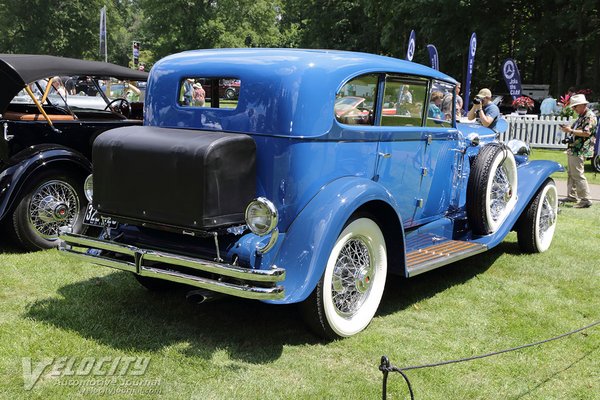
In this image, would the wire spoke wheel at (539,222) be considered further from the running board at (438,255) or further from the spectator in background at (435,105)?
the spectator in background at (435,105)

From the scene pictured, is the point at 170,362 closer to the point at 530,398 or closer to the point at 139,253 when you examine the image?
the point at 139,253

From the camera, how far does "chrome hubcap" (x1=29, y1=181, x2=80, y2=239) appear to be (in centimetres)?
552

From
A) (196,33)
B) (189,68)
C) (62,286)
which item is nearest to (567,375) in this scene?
(189,68)

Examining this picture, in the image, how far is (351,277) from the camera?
3797mm

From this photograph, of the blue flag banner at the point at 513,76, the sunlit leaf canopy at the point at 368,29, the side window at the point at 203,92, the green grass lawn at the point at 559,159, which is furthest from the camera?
the sunlit leaf canopy at the point at 368,29

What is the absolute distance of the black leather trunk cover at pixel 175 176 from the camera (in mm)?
3262

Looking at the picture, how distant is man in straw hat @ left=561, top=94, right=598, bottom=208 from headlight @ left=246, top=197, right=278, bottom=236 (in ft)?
22.0

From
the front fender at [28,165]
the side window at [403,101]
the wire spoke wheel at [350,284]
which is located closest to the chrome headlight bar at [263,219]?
the wire spoke wheel at [350,284]

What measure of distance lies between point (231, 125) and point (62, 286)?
206 centimetres

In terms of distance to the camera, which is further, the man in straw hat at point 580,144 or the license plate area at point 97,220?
the man in straw hat at point 580,144

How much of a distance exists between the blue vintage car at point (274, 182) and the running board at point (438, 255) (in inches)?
0.7

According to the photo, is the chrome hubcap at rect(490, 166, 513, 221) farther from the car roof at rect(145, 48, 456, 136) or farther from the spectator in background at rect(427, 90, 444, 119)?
the car roof at rect(145, 48, 456, 136)

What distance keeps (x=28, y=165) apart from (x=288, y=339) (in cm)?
318

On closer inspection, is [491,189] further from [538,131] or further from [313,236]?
[538,131]
